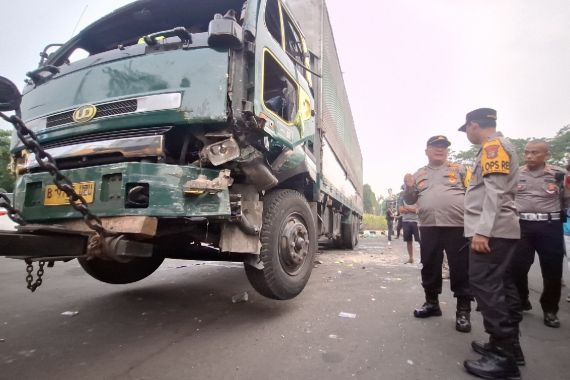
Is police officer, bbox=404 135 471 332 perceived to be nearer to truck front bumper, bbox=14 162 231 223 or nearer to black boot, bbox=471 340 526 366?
black boot, bbox=471 340 526 366

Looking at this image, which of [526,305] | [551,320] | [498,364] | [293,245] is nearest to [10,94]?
[293,245]

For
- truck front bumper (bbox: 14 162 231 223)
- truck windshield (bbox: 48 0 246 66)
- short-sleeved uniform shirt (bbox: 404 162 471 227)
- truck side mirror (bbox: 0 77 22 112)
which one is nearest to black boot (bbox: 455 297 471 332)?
short-sleeved uniform shirt (bbox: 404 162 471 227)

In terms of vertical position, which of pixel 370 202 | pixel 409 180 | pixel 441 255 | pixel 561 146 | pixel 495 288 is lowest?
pixel 495 288

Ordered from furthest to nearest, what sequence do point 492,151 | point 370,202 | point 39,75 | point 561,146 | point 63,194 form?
point 370,202 < point 561,146 < point 39,75 < point 492,151 < point 63,194

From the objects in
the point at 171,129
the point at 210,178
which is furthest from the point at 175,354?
the point at 171,129

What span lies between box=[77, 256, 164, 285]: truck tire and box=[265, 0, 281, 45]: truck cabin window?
255 cm

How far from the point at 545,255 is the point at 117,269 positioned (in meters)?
4.10

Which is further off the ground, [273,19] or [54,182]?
[273,19]

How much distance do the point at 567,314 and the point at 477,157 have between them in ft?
6.88

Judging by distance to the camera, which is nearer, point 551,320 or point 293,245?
point 551,320

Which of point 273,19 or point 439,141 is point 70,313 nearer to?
point 273,19

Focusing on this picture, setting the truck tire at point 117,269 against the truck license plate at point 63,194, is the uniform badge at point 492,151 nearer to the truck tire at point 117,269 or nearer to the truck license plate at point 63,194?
the truck license plate at point 63,194

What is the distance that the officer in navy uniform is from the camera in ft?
9.41

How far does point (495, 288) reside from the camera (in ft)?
6.58
